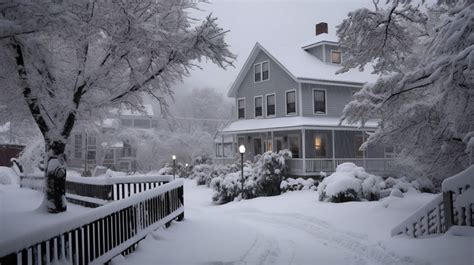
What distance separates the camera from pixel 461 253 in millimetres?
6812

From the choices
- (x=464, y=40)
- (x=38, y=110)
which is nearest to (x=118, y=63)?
(x=38, y=110)

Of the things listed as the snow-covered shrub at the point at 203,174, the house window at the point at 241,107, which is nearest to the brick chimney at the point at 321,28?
the house window at the point at 241,107

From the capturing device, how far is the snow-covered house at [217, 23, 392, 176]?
26.9m

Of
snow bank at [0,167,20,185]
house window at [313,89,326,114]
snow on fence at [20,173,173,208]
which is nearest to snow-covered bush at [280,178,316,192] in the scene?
house window at [313,89,326,114]

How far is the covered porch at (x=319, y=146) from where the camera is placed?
26.1 metres

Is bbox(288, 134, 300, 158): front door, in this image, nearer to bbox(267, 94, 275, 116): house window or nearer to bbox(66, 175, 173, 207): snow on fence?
bbox(267, 94, 275, 116): house window

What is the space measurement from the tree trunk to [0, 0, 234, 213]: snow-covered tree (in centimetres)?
3

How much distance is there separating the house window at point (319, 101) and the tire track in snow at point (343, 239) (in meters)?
14.6

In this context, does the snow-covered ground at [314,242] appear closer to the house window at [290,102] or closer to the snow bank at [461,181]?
the snow bank at [461,181]

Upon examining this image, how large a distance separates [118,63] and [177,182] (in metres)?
3.75

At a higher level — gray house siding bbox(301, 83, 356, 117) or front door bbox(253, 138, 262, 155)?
gray house siding bbox(301, 83, 356, 117)

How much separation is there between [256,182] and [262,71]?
1184cm

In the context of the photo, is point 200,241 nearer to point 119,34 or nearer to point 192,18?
point 119,34

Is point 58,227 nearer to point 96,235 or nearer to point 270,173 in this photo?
point 96,235
